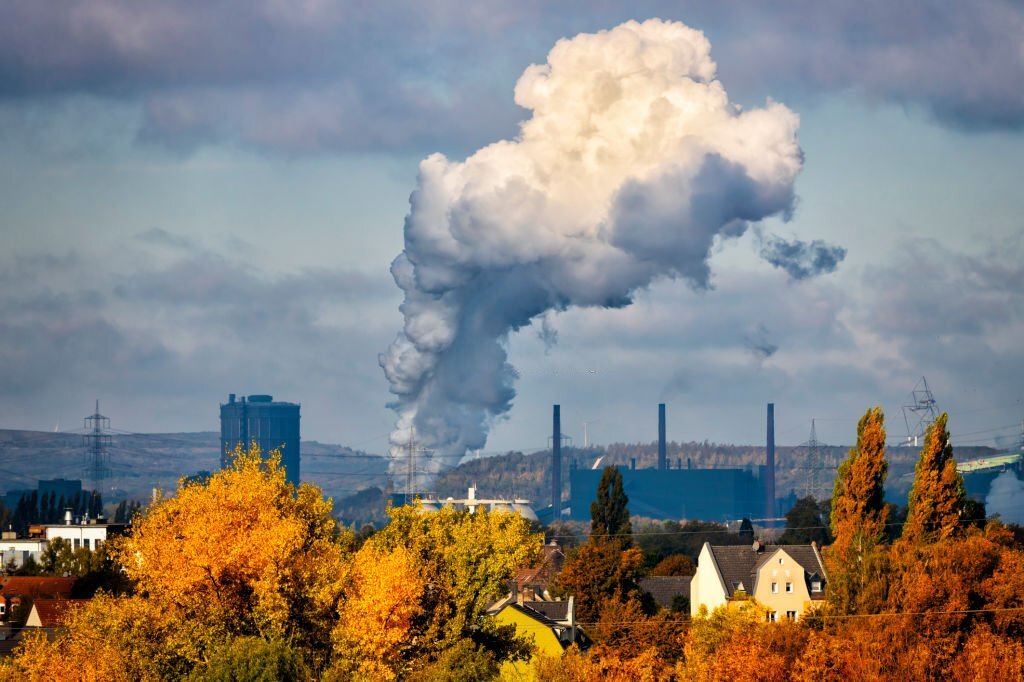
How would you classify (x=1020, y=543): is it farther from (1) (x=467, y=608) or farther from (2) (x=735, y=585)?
(1) (x=467, y=608)

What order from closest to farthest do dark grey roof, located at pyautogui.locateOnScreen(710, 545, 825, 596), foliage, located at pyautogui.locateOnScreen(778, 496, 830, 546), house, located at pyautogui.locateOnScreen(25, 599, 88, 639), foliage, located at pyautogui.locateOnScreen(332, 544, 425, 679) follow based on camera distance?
foliage, located at pyautogui.locateOnScreen(332, 544, 425, 679) < house, located at pyautogui.locateOnScreen(25, 599, 88, 639) < dark grey roof, located at pyautogui.locateOnScreen(710, 545, 825, 596) < foliage, located at pyautogui.locateOnScreen(778, 496, 830, 546)

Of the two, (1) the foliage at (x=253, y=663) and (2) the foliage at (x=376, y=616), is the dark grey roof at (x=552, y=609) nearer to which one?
(2) the foliage at (x=376, y=616)

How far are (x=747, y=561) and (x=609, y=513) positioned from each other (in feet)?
63.6

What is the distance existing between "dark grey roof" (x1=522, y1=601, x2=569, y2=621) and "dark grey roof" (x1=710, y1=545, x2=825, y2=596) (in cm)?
1294

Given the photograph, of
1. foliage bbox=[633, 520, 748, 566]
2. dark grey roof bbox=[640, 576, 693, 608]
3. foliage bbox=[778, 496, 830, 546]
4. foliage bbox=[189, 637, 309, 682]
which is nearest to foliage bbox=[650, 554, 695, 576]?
dark grey roof bbox=[640, 576, 693, 608]

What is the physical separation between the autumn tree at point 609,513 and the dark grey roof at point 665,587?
22.2 ft

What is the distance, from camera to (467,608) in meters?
50.4

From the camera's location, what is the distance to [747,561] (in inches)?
3519

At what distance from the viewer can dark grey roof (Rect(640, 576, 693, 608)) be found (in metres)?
94.4

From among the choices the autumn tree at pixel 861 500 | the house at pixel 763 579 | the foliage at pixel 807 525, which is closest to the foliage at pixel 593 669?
the autumn tree at pixel 861 500

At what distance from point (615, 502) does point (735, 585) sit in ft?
75.6

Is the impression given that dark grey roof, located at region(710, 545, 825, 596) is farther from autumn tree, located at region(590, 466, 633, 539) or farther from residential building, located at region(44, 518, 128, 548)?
residential building, located at region(44, 518, 128, 548)

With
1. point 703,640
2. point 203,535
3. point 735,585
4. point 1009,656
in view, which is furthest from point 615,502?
point 203,535

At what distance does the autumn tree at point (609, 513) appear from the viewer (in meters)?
107
